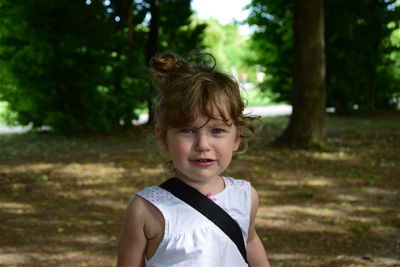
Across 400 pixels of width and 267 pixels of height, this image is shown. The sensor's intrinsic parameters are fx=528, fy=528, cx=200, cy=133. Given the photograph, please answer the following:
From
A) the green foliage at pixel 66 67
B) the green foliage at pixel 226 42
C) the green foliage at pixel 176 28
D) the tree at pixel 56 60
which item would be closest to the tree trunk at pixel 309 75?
the green foliage at pixel 66 67

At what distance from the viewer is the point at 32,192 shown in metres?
7.28

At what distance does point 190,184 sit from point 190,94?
352 millimetres

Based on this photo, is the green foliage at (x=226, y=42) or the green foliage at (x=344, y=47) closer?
the green foliage at (x=344, y=47)

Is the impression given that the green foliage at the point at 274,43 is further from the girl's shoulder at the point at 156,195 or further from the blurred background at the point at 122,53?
the girl's shoulder at the point at 156,195

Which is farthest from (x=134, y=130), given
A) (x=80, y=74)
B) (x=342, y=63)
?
(x=342, y=63)

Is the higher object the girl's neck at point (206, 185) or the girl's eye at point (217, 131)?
the girl's eye at point (217, 131)

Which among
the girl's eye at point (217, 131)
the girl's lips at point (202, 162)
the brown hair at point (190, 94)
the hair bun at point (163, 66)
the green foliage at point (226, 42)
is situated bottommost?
the girl's lips at point (202, 162)

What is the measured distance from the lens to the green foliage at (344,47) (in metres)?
17.3

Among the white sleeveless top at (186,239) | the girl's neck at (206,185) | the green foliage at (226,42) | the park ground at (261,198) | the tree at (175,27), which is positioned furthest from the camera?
the green foliage at (226,42)

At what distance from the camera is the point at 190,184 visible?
2047mm

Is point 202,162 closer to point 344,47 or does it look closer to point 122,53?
point 122,53

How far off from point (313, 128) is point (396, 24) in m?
9.60

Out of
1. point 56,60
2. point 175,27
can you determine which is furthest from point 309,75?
point 175,27

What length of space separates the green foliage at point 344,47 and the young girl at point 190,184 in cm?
1546
